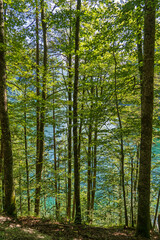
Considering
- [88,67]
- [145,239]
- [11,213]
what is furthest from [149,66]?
[11,213]

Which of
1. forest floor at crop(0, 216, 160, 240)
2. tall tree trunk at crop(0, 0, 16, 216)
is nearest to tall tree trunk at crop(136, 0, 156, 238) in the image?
forest floor at crop(0, 216, 160, 240)

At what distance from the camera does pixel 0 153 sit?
7.87 metres

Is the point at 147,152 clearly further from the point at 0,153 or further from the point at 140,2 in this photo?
the point at 0,153

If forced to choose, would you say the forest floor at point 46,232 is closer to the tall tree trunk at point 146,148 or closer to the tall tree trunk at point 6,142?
the tall tree trunk at point 6,142

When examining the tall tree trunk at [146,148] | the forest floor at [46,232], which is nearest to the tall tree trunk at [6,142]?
the forest floor at [46,232]

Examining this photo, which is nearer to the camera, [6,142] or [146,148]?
[146,148]

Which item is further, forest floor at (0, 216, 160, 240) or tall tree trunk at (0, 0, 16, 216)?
tall tree trunk at (0, 0, 16, 216)

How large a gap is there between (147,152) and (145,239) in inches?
96.6

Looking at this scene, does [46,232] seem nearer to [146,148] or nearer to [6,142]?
[6,142]

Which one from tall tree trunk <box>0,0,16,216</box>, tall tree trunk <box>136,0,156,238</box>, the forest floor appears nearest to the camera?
the forest floor

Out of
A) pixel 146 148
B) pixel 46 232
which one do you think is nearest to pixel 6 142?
pixel 46 232

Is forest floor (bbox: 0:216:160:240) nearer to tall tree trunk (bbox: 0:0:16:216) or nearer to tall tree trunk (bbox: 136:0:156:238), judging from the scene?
tall tree trunk (bbox: 0:0:16:216)

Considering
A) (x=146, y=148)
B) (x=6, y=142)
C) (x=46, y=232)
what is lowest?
(x=46, y=232)

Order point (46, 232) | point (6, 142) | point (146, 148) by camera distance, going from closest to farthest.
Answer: point (46, 232) < point (146, 148) < point (6, 142)
